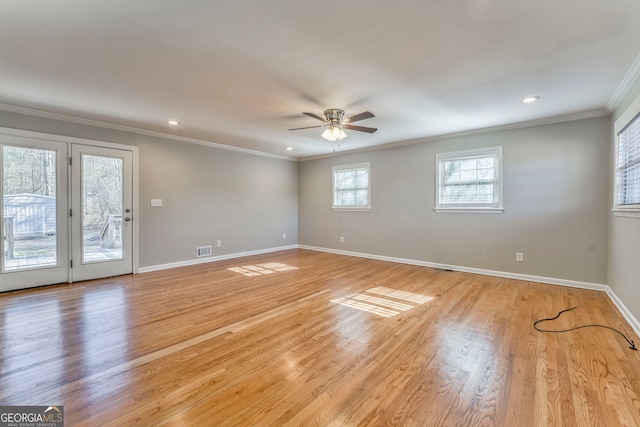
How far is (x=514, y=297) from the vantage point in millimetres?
3631

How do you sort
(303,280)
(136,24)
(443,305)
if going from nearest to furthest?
(136,24) → (443,305) → (303,280)

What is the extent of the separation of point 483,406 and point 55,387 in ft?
8.81

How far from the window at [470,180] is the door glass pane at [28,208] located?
6.23 m

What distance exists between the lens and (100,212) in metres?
4.46

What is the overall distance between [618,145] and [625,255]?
54.3 inches

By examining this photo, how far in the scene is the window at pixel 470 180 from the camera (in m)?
4.68

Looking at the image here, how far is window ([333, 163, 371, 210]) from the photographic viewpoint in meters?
6.37

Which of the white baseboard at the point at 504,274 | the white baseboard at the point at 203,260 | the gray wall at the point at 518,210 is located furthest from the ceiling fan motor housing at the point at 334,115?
the white baseboard at the point at 203,260

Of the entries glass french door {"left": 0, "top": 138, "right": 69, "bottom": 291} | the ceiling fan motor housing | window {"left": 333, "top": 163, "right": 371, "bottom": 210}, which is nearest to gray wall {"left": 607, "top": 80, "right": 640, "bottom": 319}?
the ceiling fan motor housing

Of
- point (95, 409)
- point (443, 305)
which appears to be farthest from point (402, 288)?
point (95, 409)

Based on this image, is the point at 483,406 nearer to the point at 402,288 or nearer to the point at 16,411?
the point at 402,288

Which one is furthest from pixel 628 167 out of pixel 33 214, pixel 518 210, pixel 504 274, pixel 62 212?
pixel 33 214

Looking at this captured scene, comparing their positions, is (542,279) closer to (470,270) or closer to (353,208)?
(470,270)

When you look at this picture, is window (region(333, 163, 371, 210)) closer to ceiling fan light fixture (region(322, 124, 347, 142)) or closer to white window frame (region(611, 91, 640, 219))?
ceiling fan light fixture (region(322, 124, 347, 142))
